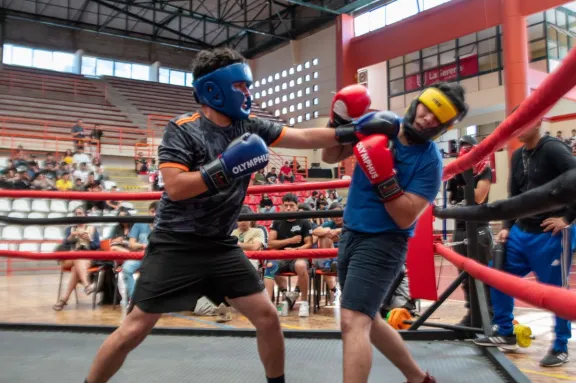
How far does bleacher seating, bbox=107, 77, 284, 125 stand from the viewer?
59.2 feet

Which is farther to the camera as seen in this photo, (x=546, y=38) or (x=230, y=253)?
(x=546, y=38)

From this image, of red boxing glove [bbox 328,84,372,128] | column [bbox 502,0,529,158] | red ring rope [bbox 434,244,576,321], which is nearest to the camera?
red ring rope [bbox 434,244,576,321]

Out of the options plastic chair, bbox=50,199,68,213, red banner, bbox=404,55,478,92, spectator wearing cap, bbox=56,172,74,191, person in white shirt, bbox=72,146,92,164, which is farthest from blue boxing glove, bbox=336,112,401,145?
red banner, bbox=404,55,478,92

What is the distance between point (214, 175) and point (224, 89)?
31 centimetres

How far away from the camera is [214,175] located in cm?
150

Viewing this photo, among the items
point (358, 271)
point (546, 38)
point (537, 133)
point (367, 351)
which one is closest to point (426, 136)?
point (358, 271)

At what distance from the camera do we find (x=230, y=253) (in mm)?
1721

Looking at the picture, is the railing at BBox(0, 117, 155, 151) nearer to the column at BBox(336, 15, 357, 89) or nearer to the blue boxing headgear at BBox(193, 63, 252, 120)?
the column at BBox(336, 15, 357, 89)

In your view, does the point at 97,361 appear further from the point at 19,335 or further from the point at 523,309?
the point at 523,309

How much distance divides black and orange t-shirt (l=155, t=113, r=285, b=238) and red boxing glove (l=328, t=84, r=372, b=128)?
41cm

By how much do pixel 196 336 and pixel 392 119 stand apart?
6.51 ft

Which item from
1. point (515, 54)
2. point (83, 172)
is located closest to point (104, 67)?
point (83, 172)

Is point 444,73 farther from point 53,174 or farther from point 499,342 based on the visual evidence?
point 499,342

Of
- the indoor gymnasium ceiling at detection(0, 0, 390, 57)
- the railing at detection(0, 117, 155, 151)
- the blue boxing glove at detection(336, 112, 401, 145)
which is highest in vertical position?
the indoor gymnasium ceiling at detection(0, 0, 390, 57)
